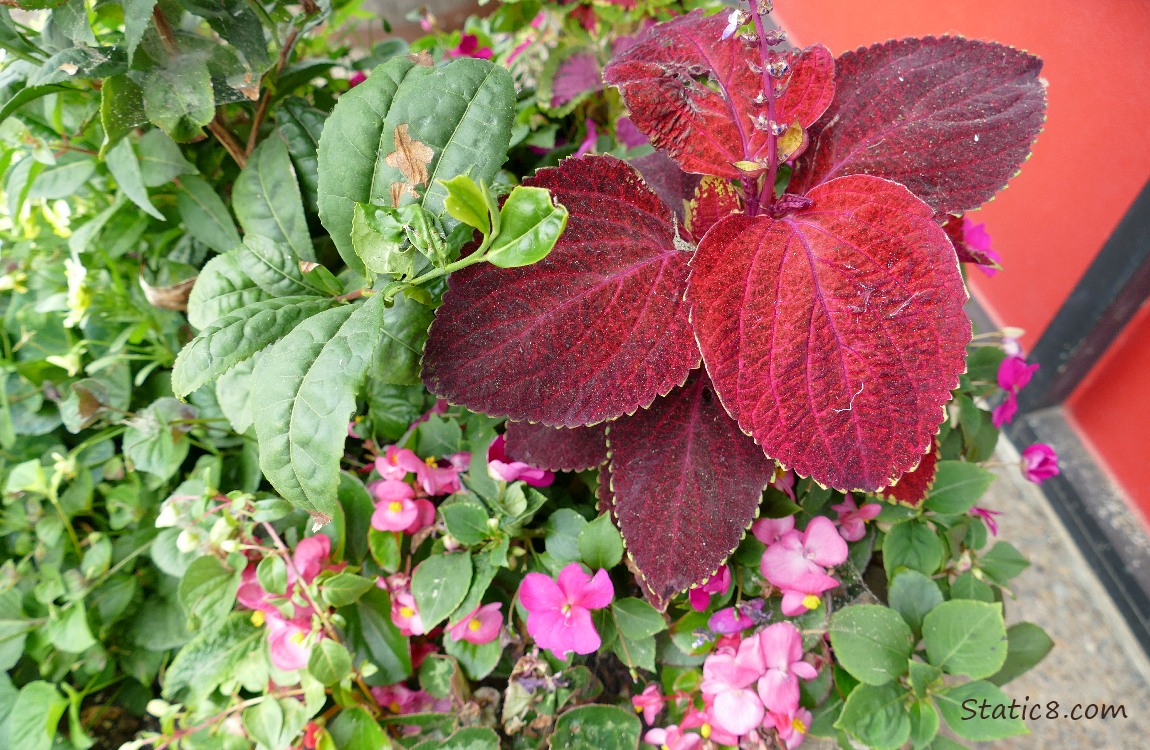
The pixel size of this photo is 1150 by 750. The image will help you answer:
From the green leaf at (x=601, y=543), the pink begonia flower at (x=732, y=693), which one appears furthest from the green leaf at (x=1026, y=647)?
the green leaf at (x=601, y=543)

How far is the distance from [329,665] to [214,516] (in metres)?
0.20

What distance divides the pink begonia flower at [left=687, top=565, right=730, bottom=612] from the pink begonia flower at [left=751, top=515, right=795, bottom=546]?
44 mm

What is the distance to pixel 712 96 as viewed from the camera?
58cm

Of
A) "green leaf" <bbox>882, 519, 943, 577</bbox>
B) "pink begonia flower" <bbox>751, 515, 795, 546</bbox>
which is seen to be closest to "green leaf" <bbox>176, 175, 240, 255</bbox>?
"pink begonia flower" <bbox>751, 515, 795, 546</bbox>

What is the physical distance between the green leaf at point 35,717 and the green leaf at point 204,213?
0.47 m

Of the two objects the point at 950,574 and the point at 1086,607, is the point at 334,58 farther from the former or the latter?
the point at 1086,607

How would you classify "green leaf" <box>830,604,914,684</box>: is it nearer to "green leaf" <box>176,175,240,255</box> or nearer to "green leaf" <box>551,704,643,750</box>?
"green leaf" <box>551,704,643,750</box>

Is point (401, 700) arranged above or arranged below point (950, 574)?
below

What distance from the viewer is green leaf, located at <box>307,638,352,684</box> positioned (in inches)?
23.8

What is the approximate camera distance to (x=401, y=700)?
0.72m

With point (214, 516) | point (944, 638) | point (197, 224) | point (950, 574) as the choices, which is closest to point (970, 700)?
point (944, 638)

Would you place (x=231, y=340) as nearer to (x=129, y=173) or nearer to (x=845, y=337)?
(x=129, y=173)

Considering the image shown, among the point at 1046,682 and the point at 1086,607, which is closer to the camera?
the point at 1046,682

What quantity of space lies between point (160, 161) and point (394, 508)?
1.32 ft
